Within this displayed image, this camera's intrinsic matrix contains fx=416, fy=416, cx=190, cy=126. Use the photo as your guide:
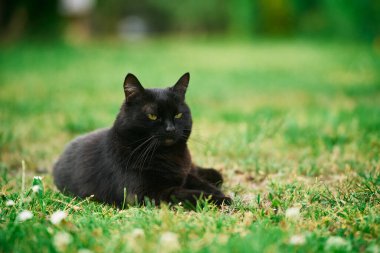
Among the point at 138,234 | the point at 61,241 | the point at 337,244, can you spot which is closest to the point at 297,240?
the point at 337,244

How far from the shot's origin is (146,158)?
2.59 metres

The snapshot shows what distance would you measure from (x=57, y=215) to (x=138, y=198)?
63 cm

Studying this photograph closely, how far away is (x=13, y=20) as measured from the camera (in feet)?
56.6

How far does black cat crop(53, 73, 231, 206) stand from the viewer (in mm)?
2525

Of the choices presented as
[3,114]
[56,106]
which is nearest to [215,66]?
[56,106]

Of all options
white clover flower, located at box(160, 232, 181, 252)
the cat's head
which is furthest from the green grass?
the cat's head

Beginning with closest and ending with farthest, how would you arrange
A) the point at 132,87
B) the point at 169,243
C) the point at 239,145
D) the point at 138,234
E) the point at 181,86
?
the point at 169,243 → the point at 138,234 → the point at 132,87 → the point at 181,86 → the point at 239,145

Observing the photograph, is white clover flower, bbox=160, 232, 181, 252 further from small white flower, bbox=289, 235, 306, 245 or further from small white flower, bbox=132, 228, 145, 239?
small white flower, bbox=289, 235, 306, 245

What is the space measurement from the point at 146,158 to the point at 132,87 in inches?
17.9

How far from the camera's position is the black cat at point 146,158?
2.53 metres

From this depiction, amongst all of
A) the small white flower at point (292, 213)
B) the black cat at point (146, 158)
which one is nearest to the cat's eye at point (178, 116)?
the black cat at point (146, 158)

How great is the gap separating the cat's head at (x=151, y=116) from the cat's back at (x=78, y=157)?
12.3 inches

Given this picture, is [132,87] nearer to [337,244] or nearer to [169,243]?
[169,243]

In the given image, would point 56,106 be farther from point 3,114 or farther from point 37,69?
point 37,69
